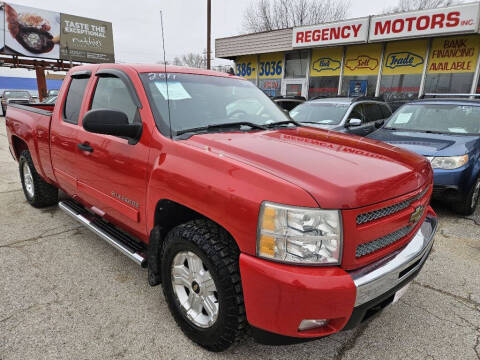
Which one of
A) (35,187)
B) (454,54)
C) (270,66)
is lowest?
(35,187)

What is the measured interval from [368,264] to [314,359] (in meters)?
0.79

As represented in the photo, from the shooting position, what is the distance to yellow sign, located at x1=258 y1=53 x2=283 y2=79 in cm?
1487

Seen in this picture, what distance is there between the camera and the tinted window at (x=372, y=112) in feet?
25.0

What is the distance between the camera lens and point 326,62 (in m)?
13.4

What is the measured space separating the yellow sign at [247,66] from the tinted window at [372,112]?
28.7ft

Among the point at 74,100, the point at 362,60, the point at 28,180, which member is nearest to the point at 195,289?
the point at 74,100

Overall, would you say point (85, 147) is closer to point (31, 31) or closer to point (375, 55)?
point (375, 55)

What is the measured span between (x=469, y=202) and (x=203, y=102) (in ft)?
13.2

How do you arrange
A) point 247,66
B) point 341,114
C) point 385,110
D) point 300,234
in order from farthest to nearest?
point 247,66 → point 385,110 → point 341,114 → point 300,234

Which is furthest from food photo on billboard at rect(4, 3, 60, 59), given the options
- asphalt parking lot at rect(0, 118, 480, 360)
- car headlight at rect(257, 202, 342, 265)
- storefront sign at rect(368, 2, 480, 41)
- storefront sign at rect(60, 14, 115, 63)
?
car headlight at rect(257, 202, 342, 265)

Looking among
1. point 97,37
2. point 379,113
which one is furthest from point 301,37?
point 97,37

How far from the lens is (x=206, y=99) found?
273 centimetres

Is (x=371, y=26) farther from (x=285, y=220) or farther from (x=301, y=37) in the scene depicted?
(x=285, y=220)

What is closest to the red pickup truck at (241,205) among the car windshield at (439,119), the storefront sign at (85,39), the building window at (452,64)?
the car windshield at (439,119)
